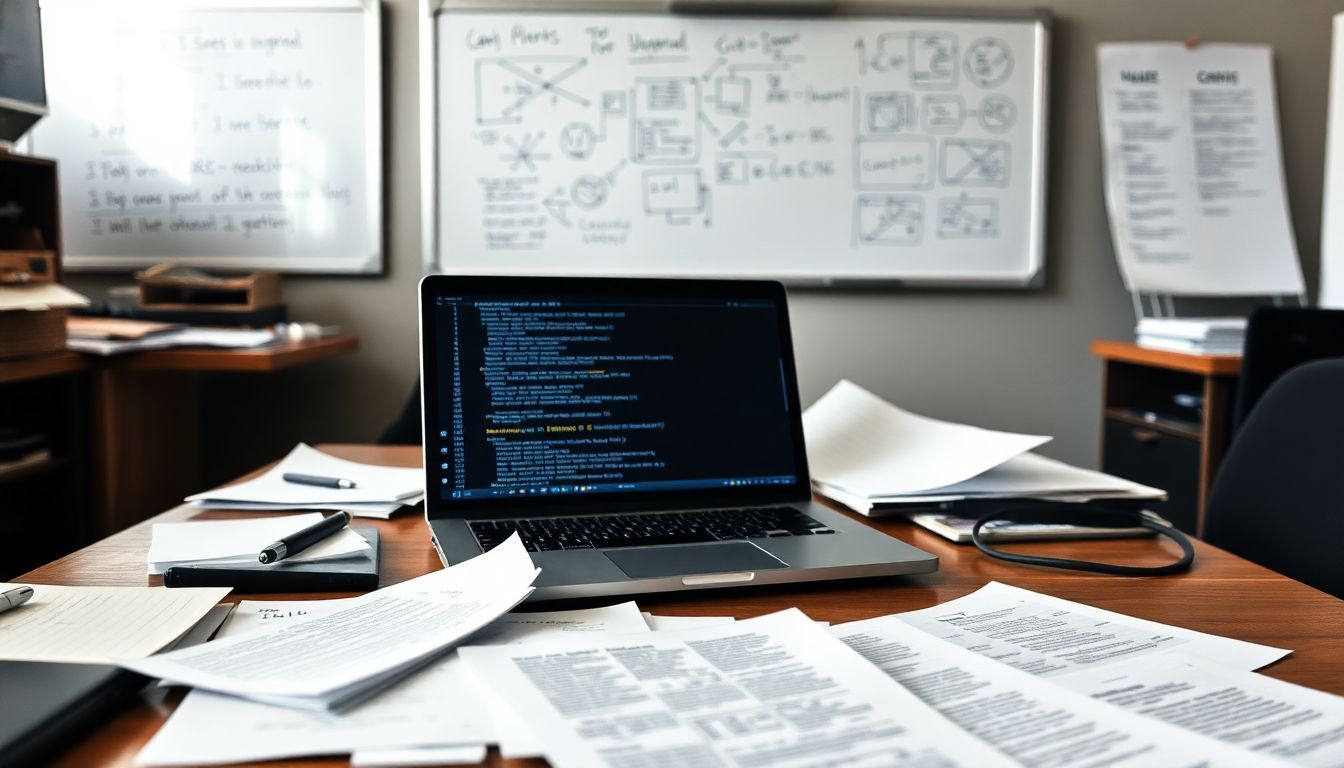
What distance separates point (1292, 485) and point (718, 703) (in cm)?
85

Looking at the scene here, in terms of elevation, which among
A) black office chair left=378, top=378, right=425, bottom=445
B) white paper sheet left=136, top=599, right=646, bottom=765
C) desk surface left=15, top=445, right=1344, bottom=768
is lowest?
black office chair left=378, top=378, right=425, bottom=445

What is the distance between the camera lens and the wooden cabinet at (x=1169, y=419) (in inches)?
88.5

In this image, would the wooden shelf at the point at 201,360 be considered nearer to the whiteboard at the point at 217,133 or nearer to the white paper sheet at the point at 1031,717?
the whiteboard at the point at 217,133

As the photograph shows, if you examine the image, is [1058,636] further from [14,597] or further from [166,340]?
[166,340]

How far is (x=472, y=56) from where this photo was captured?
2.65m

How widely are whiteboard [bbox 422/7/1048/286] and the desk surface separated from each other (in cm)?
187

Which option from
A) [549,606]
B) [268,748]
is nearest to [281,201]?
[549,606]

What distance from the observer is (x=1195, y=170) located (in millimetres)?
2771

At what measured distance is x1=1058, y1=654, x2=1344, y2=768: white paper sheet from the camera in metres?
0.49

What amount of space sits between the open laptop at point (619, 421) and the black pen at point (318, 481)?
0.25 metres

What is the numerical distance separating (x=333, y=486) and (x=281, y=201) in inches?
71.4

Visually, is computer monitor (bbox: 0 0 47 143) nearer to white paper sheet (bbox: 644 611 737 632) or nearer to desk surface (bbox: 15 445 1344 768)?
desk surface (bbox: 15 445 1344 768)

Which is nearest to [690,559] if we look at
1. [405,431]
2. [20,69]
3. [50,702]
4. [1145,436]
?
[50,702]

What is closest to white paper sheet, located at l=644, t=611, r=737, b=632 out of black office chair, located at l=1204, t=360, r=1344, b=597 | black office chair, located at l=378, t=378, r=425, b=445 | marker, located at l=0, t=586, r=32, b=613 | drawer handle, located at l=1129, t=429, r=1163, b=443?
marker, located at l=0, t=586, r=32, b=613
